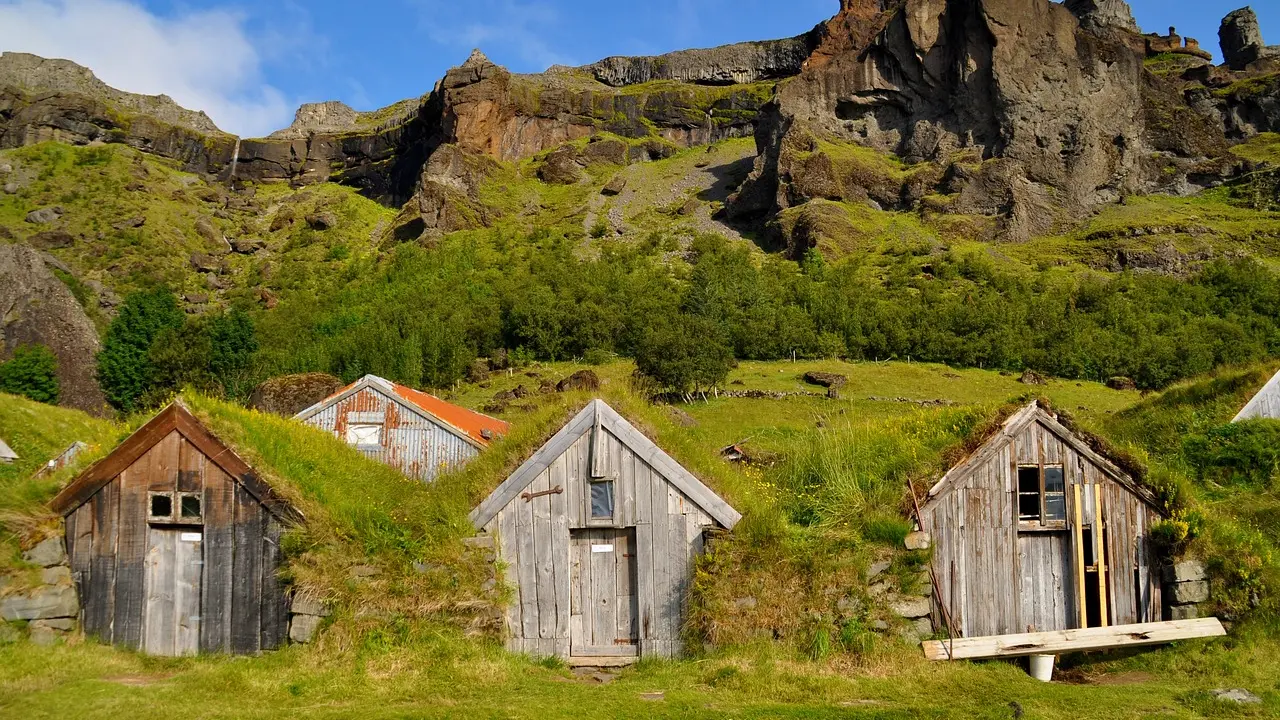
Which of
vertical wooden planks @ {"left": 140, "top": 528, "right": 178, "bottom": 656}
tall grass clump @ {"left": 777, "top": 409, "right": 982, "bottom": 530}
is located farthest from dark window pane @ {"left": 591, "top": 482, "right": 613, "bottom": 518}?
vertical wooden planks @ {"left": 140, "top": 528, "right": 178, "bottom": 656}

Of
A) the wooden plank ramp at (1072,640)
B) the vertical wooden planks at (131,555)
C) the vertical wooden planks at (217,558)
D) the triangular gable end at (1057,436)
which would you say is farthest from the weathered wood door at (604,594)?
the vertical wooden planks at (131,555)

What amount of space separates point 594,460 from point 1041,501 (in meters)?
6.59

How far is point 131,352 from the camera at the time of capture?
56.1 metres

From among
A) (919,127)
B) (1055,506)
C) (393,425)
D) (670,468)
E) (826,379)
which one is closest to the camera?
(670,468)

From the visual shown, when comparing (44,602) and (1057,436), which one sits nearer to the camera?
(44,602)

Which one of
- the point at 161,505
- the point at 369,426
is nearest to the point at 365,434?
the point at 369,426

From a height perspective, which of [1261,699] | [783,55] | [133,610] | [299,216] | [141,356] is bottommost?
[1261,699]

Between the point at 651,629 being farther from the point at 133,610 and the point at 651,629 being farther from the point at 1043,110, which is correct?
the point at 1043,110

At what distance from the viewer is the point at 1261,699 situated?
9750 mm

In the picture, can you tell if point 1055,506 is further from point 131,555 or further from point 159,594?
point 131,555

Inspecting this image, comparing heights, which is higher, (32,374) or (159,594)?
(32,374)

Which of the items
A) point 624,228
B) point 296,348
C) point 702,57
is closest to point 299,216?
point 624,228

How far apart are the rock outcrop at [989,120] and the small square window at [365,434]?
282 ft

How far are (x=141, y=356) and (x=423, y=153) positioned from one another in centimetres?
10079
